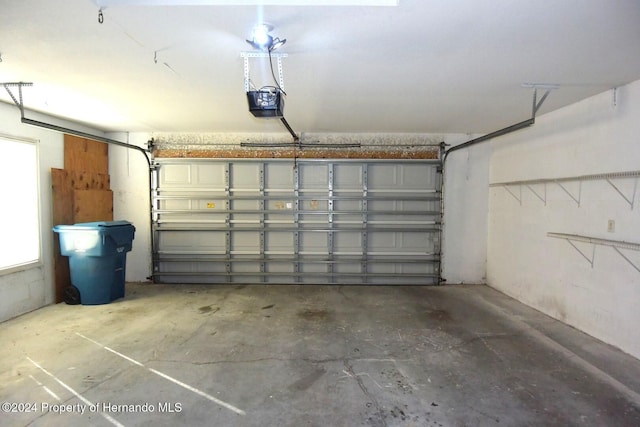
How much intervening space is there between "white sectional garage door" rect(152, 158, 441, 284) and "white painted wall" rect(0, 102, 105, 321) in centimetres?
134

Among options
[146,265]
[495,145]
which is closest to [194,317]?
[146,265]

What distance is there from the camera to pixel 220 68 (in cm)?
256

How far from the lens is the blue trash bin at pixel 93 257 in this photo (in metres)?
3.86

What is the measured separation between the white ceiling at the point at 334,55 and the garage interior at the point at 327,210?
22 mm

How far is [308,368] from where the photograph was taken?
8.21 ft

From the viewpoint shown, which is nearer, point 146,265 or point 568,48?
point 568,48

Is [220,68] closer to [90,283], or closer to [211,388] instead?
[211,388]

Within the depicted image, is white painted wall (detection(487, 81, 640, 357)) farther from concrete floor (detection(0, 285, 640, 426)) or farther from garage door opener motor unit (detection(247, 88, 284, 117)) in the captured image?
garage door opener motor unit (detection(247, 88, 284, 117))

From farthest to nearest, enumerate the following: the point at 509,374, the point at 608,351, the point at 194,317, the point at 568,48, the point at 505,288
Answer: the point at 505,288 → the point at 194,317 → the point at 608,351 → the point at 509,374 → the point at 568,48

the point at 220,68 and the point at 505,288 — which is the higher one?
the point at 220,68

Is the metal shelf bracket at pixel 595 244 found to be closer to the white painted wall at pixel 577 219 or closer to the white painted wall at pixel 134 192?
the white painted wall at pixel 577 219

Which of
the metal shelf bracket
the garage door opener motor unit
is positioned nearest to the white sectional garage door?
the metal shelf bracket

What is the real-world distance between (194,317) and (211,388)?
1534 millimetres

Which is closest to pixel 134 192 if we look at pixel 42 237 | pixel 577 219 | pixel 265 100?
pixel 42 237
